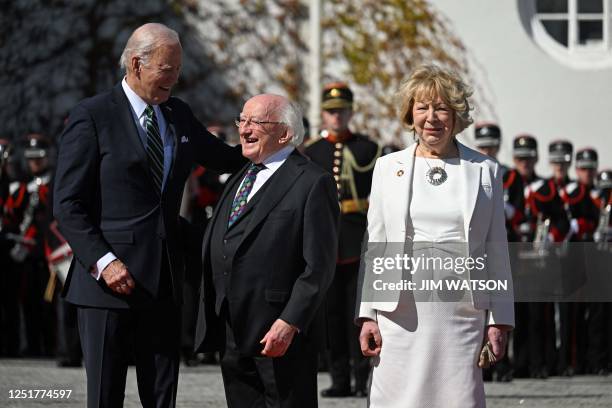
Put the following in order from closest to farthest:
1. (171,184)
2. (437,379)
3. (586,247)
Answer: (437,379) → (171,184) → (586,247)

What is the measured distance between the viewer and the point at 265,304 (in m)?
5.56

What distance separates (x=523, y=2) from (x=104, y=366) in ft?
34.7

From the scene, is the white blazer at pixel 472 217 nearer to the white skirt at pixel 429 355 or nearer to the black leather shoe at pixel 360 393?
the white skirt at pixel 429 355

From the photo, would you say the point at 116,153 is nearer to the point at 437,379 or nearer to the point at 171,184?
the point at 171,184

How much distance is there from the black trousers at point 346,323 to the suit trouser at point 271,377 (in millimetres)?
4461

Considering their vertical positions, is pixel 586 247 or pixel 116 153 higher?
pixel 116 153

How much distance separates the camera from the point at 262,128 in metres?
5.69

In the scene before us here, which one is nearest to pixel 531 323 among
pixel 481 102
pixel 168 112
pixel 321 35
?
pixel 481 102

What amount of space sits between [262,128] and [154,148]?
45cm

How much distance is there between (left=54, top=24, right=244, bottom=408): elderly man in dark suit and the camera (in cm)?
559

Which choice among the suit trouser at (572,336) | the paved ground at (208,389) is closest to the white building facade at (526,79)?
the suit trouser at (572,336)

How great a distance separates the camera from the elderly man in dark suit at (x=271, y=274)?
552 cm

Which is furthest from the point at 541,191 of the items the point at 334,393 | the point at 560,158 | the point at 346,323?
the point at 334,393

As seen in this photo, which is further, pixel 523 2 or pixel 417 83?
pixel 523 2
